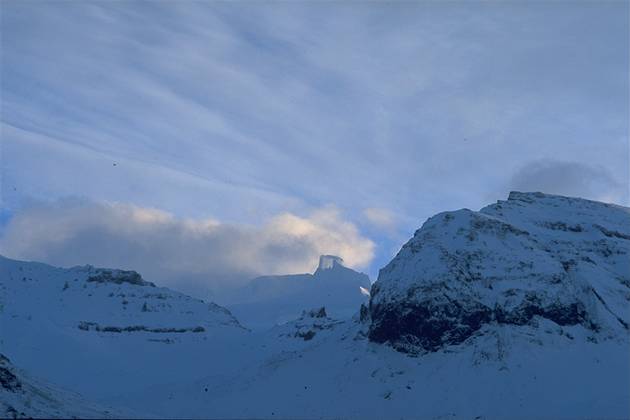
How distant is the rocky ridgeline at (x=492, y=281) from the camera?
4697cm

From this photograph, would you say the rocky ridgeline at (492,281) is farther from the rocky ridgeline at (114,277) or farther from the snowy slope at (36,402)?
the rocky ridgeline at (114,277)

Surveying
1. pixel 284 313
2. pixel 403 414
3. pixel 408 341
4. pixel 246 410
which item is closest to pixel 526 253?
pixel 408 341

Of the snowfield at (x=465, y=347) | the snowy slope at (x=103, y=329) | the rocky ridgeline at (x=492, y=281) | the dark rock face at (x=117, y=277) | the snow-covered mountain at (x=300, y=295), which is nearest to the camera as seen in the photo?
the snowfield at (x=465, y=347)

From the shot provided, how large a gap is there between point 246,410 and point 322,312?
39.5m

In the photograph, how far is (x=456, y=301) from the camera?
47656 mm

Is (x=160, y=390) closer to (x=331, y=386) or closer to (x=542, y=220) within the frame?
(x=331, y=386)

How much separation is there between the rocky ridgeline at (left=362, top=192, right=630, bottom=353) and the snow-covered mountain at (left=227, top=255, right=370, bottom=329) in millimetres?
66179

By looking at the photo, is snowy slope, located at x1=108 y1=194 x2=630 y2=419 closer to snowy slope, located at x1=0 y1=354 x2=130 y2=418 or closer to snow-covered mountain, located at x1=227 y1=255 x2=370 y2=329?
snowy slope, located at x1=0 y1=354 x2=130 y2=418

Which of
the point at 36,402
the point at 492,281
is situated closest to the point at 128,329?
the point at 492,281

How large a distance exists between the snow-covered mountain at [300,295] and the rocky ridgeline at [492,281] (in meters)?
66.2

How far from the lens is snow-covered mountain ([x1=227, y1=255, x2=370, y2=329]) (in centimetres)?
13750

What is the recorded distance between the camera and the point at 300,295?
152m

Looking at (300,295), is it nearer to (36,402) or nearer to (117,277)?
(117,277)

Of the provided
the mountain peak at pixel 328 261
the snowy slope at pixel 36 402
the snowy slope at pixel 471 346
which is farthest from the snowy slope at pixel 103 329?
the mountain peak at pixel 328 261
